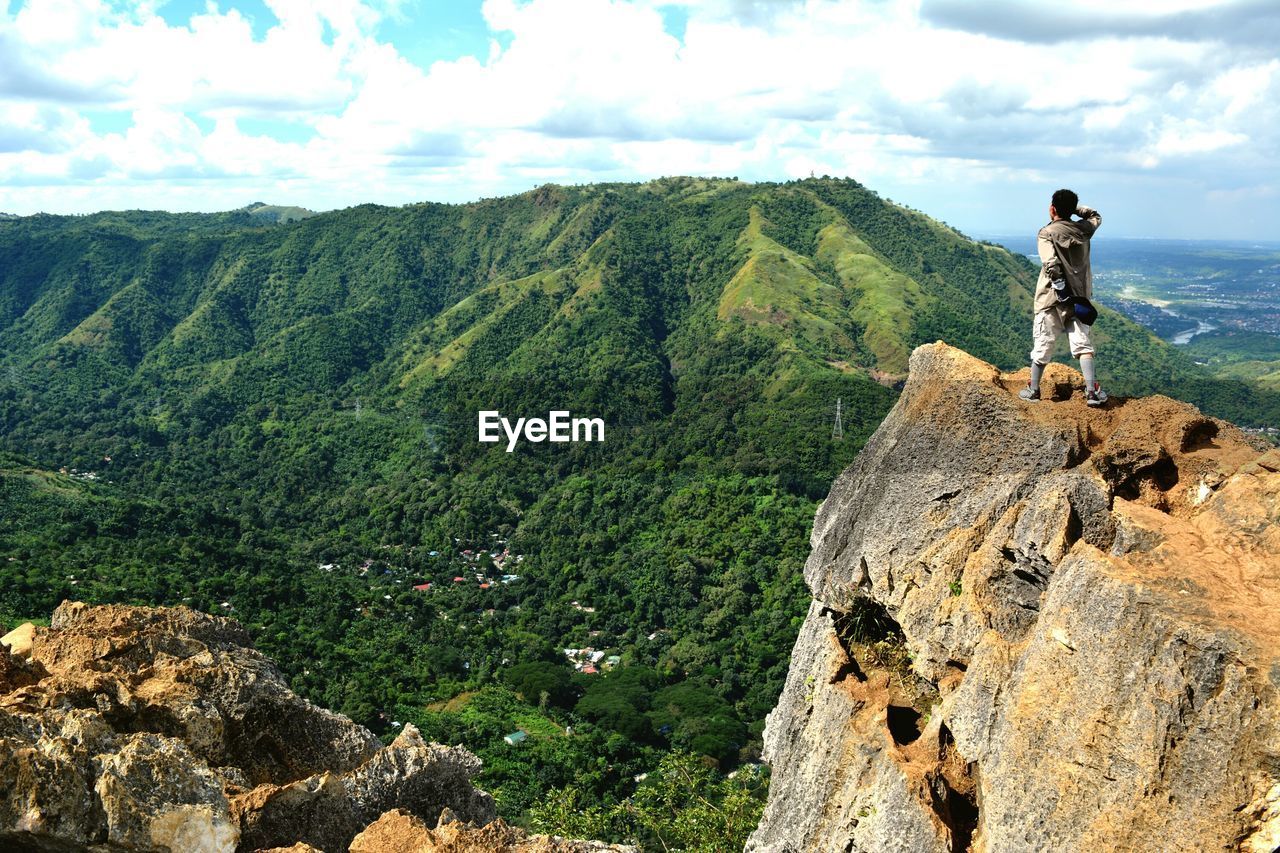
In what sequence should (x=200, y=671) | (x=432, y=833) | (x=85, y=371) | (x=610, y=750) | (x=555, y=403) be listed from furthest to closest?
(x=85, y=371), (x=555, y=403), (x=610, y=750), (x=200, y=671), (x=432, y=833)

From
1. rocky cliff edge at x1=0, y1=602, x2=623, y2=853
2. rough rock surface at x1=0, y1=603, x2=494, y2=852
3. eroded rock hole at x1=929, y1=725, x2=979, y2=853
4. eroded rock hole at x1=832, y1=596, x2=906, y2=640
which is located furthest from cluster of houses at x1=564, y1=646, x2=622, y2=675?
eroded rock hole at x1=929, y1=725, x2=979, y2=853

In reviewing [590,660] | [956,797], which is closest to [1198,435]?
[956,797]

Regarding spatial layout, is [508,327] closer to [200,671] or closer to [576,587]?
[576,587]

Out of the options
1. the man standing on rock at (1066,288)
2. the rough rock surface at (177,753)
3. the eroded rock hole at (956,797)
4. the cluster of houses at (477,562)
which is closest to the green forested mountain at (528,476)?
the cluster of houses at (477,562)

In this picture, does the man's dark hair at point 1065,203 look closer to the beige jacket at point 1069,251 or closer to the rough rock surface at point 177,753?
the beige jacket at point 1069,251

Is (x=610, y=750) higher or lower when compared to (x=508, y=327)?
lower

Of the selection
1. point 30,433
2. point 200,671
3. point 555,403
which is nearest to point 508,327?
point 555,403
